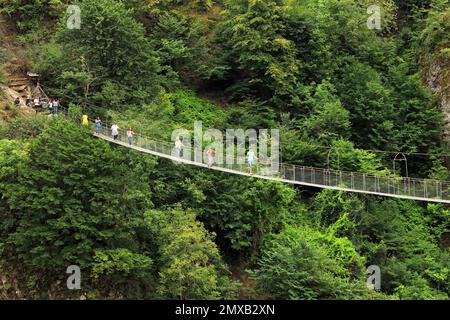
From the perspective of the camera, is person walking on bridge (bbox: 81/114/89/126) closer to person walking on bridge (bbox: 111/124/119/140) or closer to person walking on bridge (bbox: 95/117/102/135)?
person walking on bridge (bbox: 95/117/102/135)

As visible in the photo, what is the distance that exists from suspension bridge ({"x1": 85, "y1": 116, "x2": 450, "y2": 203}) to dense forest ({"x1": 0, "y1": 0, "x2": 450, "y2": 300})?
0.69 meters

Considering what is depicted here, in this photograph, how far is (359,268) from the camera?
23438mm

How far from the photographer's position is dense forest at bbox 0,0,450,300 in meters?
20.6

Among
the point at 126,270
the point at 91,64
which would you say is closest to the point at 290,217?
the point at 126,270

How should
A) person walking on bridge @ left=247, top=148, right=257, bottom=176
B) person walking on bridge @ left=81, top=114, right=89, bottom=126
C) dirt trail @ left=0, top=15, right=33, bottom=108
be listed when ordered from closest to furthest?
person walking on bridge @ left=247, top=148, right=257, bottom=176 < person walking on bridge @ left=81, top=114, right=89, bottom=126 < dirt trail @ left=0, top=15, right=33, bottom=108

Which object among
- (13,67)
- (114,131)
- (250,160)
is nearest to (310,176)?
(250,160)

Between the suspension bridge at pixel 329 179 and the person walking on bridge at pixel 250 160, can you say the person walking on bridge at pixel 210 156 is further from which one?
the person walking on bridge at pixel 250 160

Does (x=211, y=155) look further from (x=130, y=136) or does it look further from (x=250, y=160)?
(x=130, y=136)

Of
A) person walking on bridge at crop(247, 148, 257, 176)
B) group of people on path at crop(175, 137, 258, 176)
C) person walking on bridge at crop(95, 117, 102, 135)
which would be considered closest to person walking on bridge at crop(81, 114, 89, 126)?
person walking on bridge at crop(95, 117, 102, 135)

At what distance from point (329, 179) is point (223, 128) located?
21.0ft

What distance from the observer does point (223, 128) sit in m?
28.6
